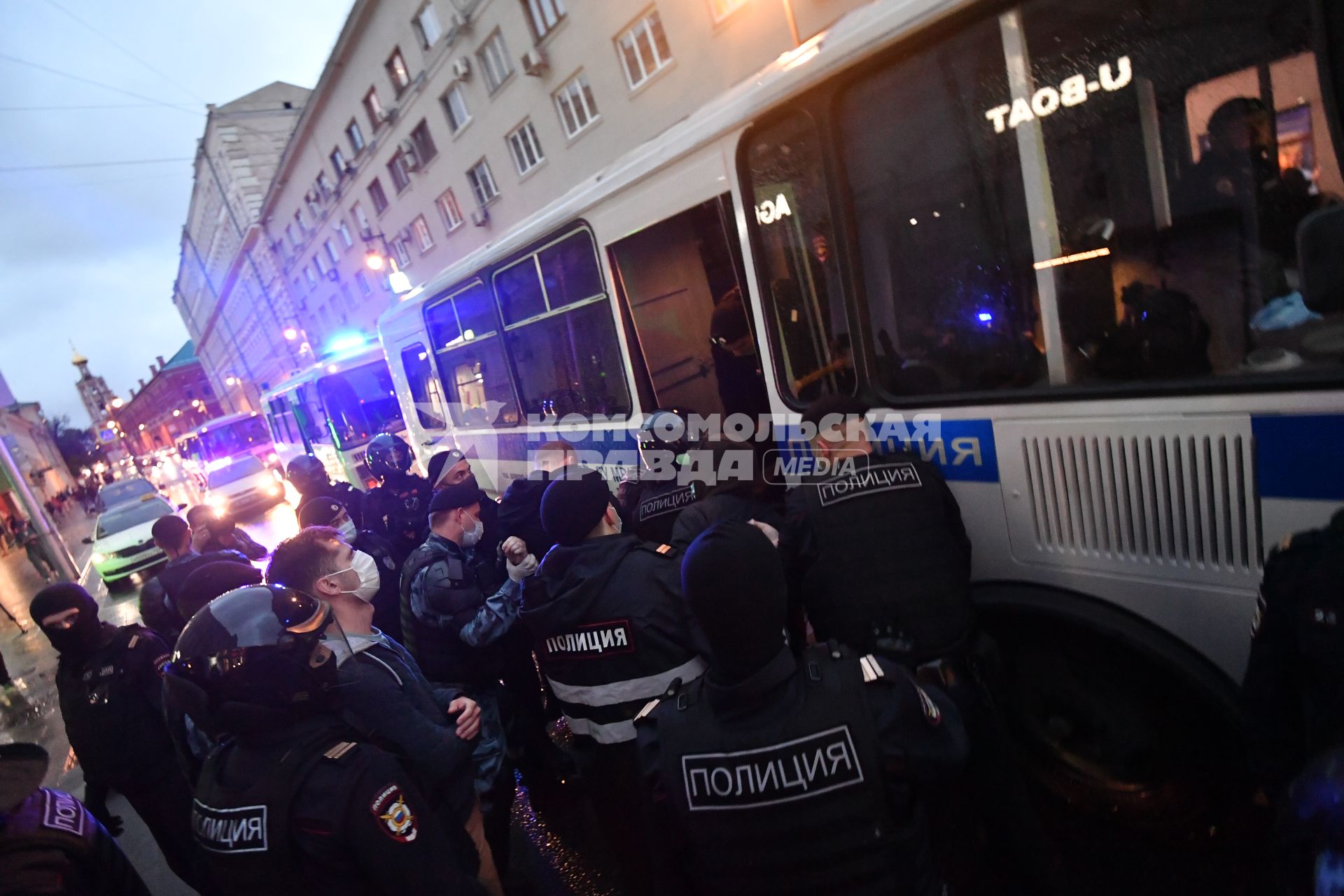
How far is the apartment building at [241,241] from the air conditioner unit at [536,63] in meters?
25.0

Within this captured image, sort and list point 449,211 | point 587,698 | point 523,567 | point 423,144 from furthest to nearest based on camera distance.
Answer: point 449,211 < point 423,144 < point 523,567 < point 587,698

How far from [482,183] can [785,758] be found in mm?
20897

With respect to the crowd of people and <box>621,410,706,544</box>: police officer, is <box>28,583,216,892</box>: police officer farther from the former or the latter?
<box>621,410,706,544</box>: police officer

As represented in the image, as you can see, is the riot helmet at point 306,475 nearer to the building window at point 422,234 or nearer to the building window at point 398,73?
the building window at point 422,234

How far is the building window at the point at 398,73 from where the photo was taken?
2044cm

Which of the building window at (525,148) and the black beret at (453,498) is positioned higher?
the building window at (525,148)

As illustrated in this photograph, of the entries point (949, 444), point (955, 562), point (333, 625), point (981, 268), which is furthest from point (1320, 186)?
point (333, 625)

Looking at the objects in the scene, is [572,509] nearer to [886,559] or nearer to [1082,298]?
[886,559]

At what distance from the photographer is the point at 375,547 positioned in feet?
12.6

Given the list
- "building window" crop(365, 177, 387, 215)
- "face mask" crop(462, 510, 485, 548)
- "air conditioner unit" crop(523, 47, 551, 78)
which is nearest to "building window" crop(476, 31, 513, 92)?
"air conditioner unit" crop(523, 47, 551, 78)

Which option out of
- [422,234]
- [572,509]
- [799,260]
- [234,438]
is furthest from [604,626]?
[234,438]

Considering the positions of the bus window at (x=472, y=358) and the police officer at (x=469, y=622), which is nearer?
the police officer at (x=469, y=622)

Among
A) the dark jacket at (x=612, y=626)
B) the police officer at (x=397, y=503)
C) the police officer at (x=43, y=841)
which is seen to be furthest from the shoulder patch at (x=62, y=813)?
Result: the police officer at (x=397, y=503)

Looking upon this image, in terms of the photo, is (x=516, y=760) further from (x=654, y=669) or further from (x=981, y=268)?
(x=981, y=268)
